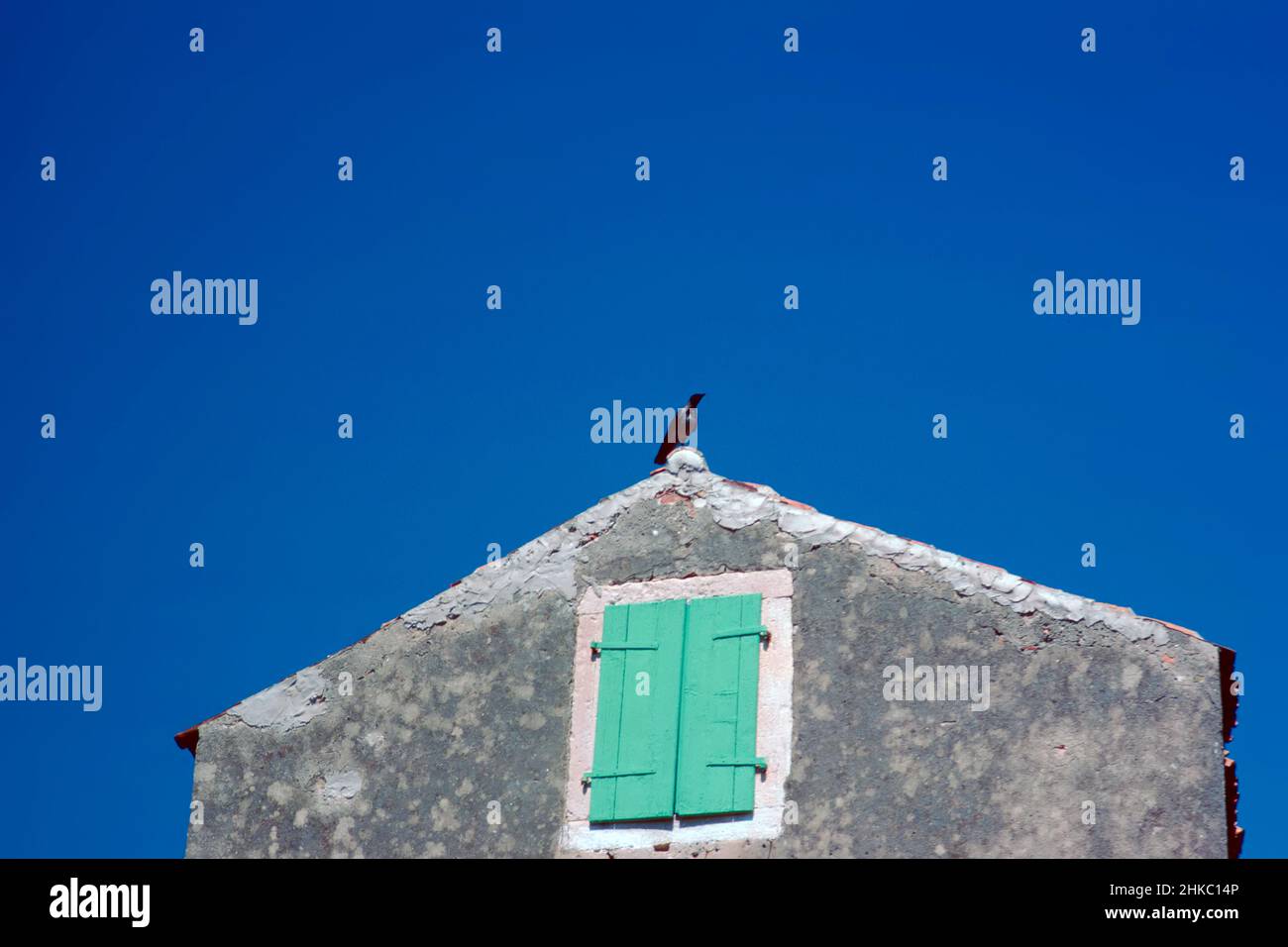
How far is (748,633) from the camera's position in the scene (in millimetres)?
12453

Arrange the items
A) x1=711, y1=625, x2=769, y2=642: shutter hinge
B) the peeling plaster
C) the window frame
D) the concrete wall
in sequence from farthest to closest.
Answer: the peeling plaster → x1=711, y1=625, x2=769, y2=642: shutter hinge → the window frame → the concrete wall

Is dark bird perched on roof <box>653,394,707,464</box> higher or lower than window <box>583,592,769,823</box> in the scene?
higher

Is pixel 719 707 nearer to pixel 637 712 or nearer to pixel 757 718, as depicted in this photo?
pixel 757 718

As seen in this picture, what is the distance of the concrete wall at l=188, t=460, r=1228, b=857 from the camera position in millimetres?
11406

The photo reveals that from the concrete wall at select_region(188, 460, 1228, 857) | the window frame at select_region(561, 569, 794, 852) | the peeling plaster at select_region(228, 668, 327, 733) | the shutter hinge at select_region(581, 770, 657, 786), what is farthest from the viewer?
the peeling plaster at select_region(228, 668, 327, 733)

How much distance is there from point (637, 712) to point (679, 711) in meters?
0.28

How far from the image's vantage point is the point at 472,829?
12547 millimetres

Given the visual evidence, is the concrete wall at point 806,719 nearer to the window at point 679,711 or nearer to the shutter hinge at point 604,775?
the shutter hinge at point 604,775

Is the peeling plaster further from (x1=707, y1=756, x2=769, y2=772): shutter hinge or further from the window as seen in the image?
(x1=707, y1=756, x2=769, y2=772): shutter hinge

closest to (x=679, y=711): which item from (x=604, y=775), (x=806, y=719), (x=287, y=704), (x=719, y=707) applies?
(x=719, y=707)

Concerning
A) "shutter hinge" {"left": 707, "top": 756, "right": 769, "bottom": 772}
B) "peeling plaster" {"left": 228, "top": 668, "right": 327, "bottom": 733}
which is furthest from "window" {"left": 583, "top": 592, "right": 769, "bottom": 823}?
"peeling plaster" {"left": 228, "top": 668, "right": 327, "bottom": 733}
